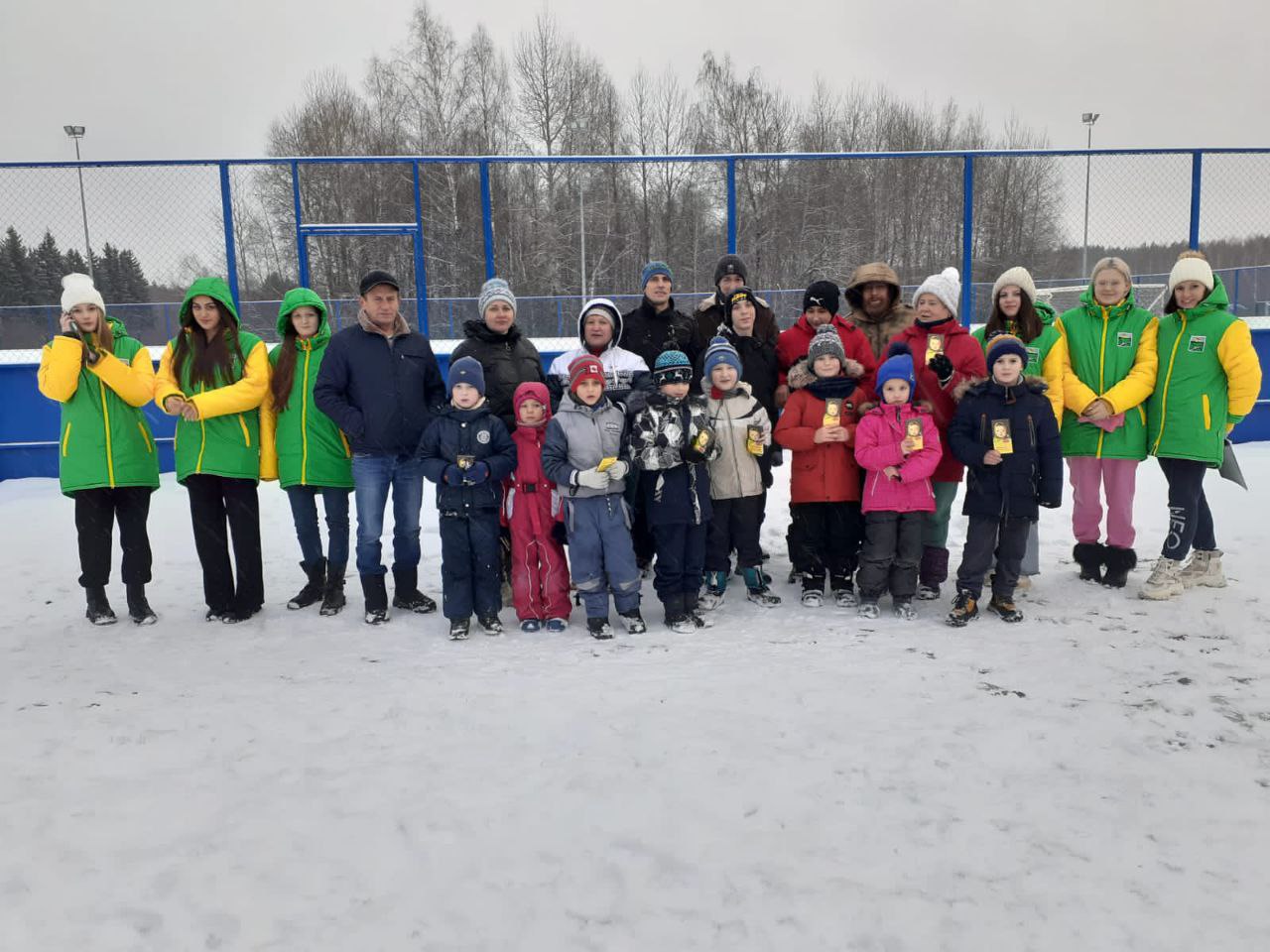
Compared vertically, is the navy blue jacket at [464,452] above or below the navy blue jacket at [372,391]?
below

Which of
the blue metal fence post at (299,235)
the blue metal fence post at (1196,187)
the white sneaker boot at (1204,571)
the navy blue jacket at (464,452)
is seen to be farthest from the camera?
the blue metal fence post at (1196,187)

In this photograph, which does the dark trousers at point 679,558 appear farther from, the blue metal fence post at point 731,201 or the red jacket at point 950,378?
the blue metal fence post at point 731,201

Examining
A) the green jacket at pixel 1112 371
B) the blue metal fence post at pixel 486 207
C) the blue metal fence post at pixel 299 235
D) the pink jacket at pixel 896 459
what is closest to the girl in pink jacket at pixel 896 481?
the pink jacket at pixel 896 459

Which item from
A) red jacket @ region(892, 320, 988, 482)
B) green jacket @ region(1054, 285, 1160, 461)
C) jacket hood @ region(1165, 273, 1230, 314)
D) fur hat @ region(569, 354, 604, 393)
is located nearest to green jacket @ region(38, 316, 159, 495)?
fur hat @ region(569, 354, 604, 393)

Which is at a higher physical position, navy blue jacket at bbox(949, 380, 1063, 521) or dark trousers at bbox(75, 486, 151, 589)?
navy blue jacket at bbox(949, 380, 1063, 521)

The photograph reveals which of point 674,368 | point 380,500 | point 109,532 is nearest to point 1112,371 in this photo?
point 674,368

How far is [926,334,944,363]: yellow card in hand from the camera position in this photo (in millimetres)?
4656

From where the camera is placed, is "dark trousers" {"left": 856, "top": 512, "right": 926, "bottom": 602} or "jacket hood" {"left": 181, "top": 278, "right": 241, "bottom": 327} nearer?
"jacket hood" {"left": 181, "top": 278, "right": 241, "bottom": 327}

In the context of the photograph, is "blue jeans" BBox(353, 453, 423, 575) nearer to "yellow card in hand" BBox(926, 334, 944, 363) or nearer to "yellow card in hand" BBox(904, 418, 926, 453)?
"yellow card in hand" BBox(904, 418, 926, 453)

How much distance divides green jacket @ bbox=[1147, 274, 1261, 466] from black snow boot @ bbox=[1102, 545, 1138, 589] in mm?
590

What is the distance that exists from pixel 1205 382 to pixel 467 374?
3.86 metres

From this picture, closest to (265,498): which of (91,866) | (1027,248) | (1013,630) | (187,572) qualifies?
(187,572)

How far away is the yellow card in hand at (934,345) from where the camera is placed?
4656mm

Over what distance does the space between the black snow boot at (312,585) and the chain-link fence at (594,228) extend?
2.97 metres
